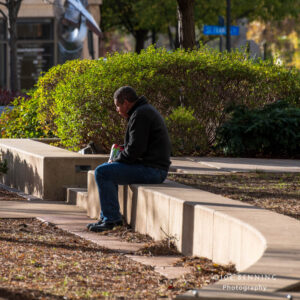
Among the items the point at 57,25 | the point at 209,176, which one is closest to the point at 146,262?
the point at 209,176

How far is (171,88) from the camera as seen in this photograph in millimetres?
14062

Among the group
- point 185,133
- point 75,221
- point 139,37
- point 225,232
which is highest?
point 139,37

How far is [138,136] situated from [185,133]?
17.1 ft

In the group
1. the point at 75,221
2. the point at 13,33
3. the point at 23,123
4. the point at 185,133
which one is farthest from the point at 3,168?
the point at 13,33

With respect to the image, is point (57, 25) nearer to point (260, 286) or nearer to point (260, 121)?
point (260, 121)

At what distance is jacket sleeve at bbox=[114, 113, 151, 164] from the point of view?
875 cm

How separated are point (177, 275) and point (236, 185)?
3753mm

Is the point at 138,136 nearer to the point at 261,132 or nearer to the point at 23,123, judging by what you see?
the point at 261,132

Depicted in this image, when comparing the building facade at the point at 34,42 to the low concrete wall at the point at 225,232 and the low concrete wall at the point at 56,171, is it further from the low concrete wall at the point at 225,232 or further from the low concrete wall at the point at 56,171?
the low concrete wall at the point at 225,232

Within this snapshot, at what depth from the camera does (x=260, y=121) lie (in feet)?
45.6

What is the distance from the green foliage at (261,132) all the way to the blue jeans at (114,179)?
508 centimetres

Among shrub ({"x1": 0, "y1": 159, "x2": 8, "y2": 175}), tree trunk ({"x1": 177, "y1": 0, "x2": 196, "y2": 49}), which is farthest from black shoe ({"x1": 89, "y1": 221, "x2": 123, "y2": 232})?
tree trunk ({"x1": 177, "y1": 0, "x2": 196, "y2": 49})

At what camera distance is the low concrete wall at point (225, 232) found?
5.16m

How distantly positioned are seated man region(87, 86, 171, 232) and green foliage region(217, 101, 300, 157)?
16.5 ft
